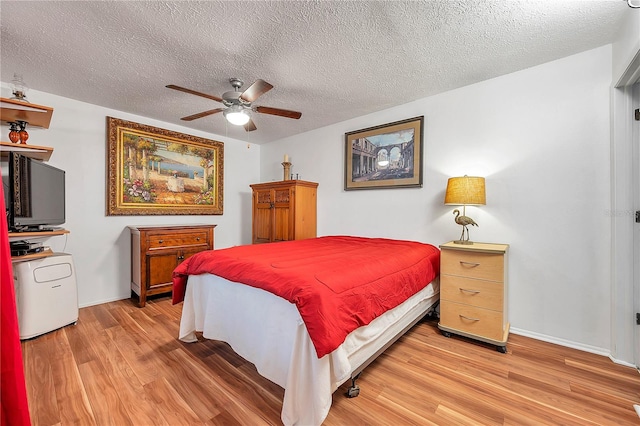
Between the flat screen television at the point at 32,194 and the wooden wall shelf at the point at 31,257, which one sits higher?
the flat screen television at the point at 32,194

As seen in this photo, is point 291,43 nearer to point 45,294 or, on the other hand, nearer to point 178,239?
point 178,239

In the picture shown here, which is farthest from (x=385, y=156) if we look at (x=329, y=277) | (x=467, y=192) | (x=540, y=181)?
(x=329, y=277)

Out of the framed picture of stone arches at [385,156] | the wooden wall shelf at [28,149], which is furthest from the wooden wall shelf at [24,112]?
the framed picture of stone arches at [385,156]

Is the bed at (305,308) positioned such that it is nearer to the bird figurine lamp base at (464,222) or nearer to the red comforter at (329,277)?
the red comforter at (329,277)

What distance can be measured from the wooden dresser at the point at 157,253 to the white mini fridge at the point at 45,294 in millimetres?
598

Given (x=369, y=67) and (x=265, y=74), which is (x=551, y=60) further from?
(x=265, y=74)

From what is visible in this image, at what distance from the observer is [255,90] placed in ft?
6.55

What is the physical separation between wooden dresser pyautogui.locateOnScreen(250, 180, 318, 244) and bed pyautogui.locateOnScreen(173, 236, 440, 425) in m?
1.29

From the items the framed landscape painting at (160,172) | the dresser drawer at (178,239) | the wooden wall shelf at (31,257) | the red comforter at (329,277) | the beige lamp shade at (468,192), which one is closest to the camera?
the red comforter at (329,277)

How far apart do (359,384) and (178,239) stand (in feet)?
8.91

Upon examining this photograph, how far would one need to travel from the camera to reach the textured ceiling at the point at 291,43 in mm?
1648

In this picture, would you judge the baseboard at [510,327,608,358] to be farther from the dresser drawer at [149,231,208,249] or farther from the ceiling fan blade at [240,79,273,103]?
the dresser drawer at [149,231,208,249]

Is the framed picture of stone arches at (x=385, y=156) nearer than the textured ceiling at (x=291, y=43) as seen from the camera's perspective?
No

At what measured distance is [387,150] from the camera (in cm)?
320
